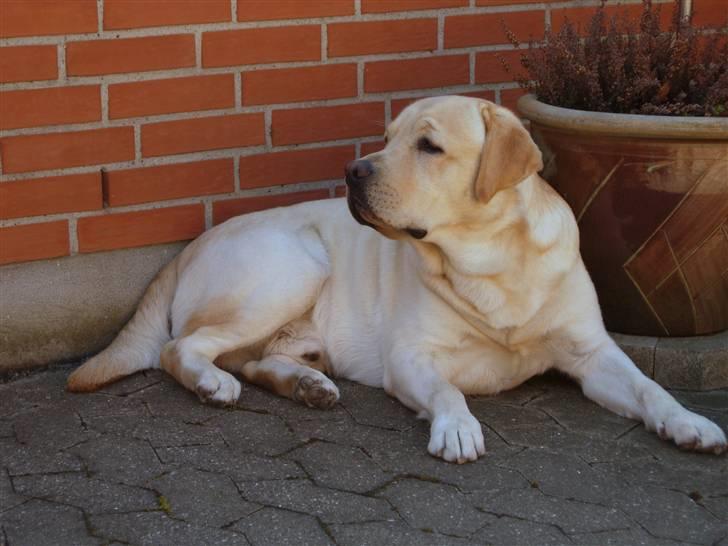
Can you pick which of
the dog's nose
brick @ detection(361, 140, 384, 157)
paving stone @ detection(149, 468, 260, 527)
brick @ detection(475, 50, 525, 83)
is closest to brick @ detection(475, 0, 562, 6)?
brick @ detection(475, 50, 525, 83)

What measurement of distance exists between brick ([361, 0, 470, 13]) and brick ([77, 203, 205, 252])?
103cm

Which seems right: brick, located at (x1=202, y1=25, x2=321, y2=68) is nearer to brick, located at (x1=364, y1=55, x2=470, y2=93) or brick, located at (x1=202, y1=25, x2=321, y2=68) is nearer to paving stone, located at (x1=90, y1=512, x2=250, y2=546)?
brick, located at (x1=364, y1=55, x2=470, y2=93)

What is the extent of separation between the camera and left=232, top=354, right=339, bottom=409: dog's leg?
3932 millimetres

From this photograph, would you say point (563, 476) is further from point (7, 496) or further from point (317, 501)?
point (7, 496)

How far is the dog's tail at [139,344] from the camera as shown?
4.00 metres

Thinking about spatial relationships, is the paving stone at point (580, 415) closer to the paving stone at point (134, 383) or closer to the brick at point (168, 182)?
the paving stone at point (134, 383)

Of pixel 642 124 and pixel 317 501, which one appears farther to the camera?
pixel 642 124

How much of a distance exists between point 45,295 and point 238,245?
2.39ft

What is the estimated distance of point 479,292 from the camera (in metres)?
3.83

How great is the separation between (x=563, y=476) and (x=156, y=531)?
3.95 feet

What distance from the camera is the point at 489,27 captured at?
4.85 meters

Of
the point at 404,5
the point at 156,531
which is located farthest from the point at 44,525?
the point at 404,5

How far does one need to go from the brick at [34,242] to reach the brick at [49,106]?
0.37 m

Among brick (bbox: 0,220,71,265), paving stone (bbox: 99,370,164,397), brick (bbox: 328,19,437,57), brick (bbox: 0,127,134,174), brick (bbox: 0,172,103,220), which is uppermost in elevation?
brick (bbox: 328,19,437,57)
